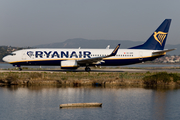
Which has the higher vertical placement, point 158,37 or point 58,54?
point 158,37

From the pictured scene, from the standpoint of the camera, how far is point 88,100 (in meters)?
30.3

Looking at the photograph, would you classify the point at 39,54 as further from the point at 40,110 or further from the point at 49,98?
the point at 40,110

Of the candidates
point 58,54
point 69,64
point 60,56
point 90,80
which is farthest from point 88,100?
point 58,54

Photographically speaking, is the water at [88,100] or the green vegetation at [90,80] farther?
the green vegetation at [90,80]

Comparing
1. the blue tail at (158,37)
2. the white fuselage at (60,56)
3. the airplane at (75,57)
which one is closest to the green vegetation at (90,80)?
the airplane at (75,57)

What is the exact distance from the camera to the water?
2369cm

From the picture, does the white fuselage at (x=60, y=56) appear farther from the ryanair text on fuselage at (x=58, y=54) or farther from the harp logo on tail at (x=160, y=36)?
the harp logo on tail at (x=160, y=36)

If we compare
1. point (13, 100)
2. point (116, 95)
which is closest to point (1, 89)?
point (13, 100)

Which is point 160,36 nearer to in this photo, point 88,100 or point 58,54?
point 58,54

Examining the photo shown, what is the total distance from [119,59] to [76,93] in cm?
2380

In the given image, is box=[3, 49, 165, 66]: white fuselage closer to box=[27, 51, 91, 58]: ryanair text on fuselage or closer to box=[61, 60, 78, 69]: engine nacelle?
box=[27, 51, 91, 58]: ryanair text on fuselage

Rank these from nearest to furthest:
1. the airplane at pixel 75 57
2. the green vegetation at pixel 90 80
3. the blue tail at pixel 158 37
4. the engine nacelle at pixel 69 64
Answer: the green vegetation at pixel 90 80 < the engine nacelle at pixel 69 64 < the airplane at pixel 75 57 < the blue tail at pixel 158 37

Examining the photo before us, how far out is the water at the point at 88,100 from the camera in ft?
77.7

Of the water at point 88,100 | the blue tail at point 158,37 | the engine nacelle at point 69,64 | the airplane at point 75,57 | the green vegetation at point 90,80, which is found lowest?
the water at point 88,100
